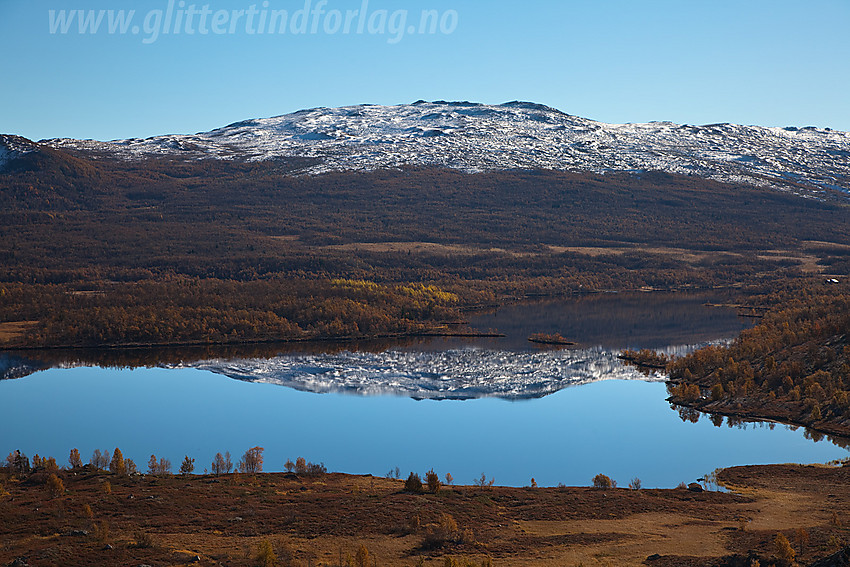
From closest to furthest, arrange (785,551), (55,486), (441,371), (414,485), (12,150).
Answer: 1. (785,551)
2. (55,486)
3. (414,485)
4. (441,371)
5. (12,150)

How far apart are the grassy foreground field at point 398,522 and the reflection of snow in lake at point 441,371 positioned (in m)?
25.3

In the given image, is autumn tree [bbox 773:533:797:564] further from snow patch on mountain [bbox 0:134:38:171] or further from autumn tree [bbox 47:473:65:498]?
snow patch on mountain [bbox 0:134:38:171]

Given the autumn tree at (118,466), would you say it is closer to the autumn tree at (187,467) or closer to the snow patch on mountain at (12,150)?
the autumn tree at (187,467)

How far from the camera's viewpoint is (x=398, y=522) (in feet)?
83.8

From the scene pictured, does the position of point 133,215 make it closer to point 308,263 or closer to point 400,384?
point 308,263

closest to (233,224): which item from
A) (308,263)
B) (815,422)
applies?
(308,263)

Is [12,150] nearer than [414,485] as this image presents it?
No

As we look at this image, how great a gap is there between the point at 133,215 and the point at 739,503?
142577mm

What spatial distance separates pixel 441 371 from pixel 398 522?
1501 inches

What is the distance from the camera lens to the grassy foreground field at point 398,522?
2194 cm

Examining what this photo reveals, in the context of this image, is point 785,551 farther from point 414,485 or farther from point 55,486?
point 55,486

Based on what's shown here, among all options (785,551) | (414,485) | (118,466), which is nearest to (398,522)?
(414,485)

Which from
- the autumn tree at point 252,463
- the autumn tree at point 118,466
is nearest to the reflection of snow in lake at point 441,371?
the autumn tree at point 252,463

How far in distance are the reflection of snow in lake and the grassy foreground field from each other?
25.3 meters
